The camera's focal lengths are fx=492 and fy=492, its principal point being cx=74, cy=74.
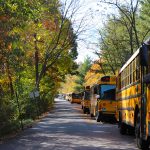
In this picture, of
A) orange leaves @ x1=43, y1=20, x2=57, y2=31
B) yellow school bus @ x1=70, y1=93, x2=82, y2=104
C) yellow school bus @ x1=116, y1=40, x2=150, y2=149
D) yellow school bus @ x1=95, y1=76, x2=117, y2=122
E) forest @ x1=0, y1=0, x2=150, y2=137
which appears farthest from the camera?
yellow school bus @ x1=70, y1=93, x2=82, y2=104

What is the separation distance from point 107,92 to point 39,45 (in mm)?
13506

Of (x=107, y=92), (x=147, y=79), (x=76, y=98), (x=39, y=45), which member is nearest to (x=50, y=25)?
(x=39, y=45)

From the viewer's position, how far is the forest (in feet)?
68.6

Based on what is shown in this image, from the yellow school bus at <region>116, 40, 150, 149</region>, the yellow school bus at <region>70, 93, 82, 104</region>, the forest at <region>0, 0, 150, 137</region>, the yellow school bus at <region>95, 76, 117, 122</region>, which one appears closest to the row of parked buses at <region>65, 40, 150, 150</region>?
the yellow school bus at <region>116, 40, 150, 149</region>

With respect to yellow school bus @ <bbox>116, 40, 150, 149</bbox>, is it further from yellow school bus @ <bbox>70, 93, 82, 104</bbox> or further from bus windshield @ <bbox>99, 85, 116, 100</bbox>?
yellow school bus @ <bbox>70, 93, 82, 104</bbox>

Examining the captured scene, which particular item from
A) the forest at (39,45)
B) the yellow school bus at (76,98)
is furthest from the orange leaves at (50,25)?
the yellow school bus at (76,98)

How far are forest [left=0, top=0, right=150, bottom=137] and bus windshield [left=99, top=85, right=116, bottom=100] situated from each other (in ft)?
17.4

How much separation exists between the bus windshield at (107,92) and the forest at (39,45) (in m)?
5.29

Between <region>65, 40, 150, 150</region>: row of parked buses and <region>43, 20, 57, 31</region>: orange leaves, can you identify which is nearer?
<region>65, 40, 150, 150</region>: row of parked buses

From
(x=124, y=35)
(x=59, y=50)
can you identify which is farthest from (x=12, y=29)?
(x=124, y=35)

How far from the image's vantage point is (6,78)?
2906 cm

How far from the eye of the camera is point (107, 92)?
32375 millimetres

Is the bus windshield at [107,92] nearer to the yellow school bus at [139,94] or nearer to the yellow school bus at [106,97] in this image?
the yellow school bus at [106,97]

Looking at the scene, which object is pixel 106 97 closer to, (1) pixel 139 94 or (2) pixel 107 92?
(2) pixel 107 92
